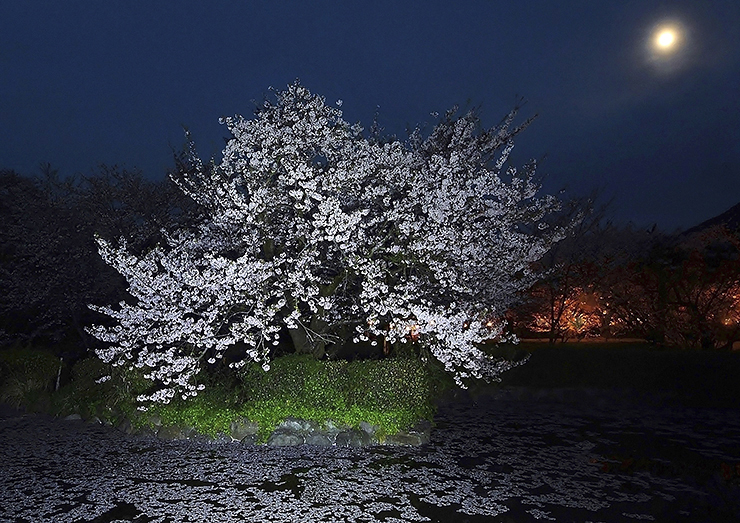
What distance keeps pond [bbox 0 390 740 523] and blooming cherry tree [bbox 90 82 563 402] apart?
1.73m

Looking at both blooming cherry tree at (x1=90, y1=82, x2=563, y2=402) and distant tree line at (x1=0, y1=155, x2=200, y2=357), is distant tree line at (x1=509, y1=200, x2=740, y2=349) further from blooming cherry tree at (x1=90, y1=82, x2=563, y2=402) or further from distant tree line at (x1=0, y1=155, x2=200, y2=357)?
distant tree line at (x1=0, y1=155, x2=200, y2=357)

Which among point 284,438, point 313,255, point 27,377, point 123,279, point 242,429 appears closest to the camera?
point 284,438

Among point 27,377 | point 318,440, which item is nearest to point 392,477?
point 318,440

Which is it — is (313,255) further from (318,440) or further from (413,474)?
(413,474)

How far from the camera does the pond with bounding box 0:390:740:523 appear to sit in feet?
24.7

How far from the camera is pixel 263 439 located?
11523 millimetres

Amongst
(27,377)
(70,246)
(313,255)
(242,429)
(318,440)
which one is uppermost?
(70,246)

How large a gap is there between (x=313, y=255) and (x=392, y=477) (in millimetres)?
5359

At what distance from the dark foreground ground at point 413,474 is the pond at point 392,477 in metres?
0.03

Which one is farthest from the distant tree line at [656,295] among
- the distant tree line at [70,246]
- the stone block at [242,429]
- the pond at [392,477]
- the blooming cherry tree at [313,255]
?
the distant tree line at [70,246]

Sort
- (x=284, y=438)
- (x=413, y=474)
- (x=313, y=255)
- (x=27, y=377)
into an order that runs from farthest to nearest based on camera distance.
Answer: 1. (x=27, y=377)
2. (x=313, y=255)
3. (x=284, y=438)
4. (x=413, y=474)

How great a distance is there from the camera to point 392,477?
9.23 meters

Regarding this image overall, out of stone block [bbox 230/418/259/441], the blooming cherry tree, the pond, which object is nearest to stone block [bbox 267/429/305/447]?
the pond

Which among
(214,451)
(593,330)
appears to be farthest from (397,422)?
(593,330)
